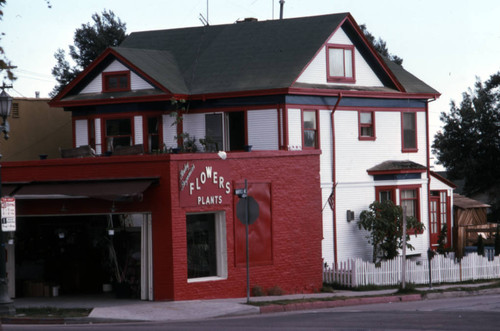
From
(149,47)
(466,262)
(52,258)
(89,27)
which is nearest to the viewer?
(52,258)

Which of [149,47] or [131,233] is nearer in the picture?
[131,233]

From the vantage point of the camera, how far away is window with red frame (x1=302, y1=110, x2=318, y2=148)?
1296 inches

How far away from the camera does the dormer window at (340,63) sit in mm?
34156

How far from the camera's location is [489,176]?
172ft

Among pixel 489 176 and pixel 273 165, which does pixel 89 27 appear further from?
pixel 273 165

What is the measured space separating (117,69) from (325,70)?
788 cm

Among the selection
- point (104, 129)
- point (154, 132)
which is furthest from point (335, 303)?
→ point (104, 129)

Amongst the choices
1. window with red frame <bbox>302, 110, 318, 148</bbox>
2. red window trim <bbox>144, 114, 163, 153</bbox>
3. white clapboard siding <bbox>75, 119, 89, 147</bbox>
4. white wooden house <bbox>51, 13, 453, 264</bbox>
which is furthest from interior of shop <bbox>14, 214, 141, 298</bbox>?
window with red frame <bbox>302, 110, 318, 148</bbox>

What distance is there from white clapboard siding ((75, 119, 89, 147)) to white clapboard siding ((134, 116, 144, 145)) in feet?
7.28

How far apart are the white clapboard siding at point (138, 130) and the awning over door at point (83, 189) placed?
8627 mm

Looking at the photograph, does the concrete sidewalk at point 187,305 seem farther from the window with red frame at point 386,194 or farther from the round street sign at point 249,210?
the window with red frame at point 386,194

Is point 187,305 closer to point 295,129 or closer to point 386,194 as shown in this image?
point 295,129

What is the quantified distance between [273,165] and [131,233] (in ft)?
15.6

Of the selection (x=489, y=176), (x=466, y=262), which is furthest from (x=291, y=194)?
(x=489, y=176)
